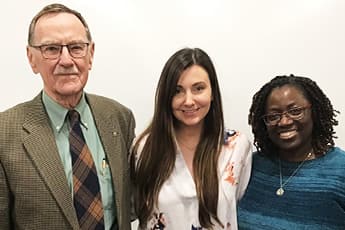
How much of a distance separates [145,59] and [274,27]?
55 cm

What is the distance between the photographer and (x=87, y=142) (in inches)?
54.6

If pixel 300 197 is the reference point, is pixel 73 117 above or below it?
above

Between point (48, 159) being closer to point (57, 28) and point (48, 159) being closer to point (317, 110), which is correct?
point (57, 28)

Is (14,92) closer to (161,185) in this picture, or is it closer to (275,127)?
(161,185)

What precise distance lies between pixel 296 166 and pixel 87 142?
2.36ft

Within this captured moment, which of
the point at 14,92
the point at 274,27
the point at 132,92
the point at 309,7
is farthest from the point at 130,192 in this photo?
the point at 309,7

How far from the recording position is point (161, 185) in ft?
5.18

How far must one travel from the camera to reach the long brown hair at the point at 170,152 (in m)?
1.56

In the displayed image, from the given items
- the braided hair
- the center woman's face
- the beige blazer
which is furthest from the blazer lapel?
the braided hair

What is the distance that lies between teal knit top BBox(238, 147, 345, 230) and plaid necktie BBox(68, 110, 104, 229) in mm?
563

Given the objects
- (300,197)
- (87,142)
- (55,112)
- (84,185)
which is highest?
(55,112)

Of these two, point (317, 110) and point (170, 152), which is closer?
point (317, 110)

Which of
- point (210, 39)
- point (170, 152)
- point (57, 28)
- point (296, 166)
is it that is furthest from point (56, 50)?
point (296, 166)

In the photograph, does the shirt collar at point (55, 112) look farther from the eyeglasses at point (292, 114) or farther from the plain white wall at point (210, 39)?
the eyeglasses at point (292, 114)
